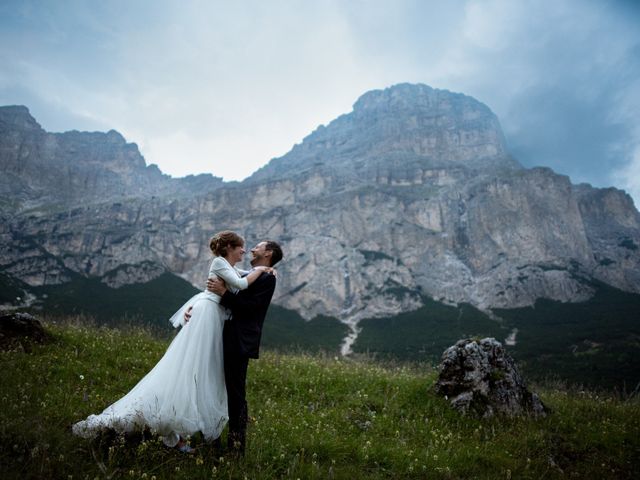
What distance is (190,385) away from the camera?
4.97m

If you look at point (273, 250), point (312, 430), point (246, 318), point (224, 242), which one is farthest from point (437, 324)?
point (224, 242)

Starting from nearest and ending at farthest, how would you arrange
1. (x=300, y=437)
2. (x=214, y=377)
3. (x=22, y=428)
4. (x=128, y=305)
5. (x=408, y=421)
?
1. (x=22, y=428)
2. (x=214, y=377)
3. (x=300, y=437)
4. (x=408, y=421)
5. (x=128, y=305)

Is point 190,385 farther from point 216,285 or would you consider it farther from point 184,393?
point 216,285

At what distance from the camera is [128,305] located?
157250 mm

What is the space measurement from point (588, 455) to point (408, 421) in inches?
135

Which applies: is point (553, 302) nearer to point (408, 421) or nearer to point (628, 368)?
point (628, 368)

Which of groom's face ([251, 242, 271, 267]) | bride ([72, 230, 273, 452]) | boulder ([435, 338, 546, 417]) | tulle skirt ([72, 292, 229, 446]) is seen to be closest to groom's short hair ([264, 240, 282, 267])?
groom's face ([251, 242, 271, 267])

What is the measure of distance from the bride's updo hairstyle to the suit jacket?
2.09ft

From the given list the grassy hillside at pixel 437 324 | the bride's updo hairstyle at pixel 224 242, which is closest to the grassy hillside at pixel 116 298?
the grassy hillside at pixel 437 324

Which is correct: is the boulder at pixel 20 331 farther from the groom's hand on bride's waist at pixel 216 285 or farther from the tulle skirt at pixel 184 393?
the groom's hand on bride's waist at pixel 216 285

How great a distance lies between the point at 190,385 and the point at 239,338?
91 centimetres

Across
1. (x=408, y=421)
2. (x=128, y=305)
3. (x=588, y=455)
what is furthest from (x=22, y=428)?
(x=128, y=305)

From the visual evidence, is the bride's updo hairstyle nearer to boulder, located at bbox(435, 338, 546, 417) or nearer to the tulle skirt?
the tulle skirt

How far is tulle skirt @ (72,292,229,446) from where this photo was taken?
4.68m
